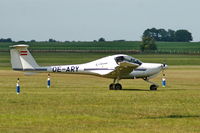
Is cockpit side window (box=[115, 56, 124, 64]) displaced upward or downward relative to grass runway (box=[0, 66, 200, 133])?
upward

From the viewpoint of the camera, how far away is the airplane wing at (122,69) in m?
35.1

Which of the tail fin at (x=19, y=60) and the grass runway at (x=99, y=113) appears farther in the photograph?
the tail fin at (x=19, y=60)

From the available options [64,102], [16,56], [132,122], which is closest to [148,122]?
[132,122]

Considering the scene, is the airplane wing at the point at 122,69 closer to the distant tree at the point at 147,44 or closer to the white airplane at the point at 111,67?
the white airplane at the point at 111,67

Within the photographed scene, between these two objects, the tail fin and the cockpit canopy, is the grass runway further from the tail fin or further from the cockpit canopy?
the tail fin

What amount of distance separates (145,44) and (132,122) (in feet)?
483

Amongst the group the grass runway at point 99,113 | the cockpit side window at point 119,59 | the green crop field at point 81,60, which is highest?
the cockpit side window at point 119,59

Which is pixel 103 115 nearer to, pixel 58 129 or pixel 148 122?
pixel 148 122

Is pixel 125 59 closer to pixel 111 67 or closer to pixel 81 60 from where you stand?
pixel 111 67

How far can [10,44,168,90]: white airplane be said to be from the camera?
116 feet

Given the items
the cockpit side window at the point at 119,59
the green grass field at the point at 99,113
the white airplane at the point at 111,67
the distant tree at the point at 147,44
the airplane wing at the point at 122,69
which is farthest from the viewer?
the distant tree at the point at 147,44

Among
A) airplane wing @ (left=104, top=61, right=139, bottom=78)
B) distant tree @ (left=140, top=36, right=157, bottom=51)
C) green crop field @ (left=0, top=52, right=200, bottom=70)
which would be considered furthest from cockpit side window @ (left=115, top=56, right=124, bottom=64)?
distant tree @ (left=140, top=36, right=157, bottom=51)

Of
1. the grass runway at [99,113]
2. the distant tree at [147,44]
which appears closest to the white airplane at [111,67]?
the grass runway at [99,113]

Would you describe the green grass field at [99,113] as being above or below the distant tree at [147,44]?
above
